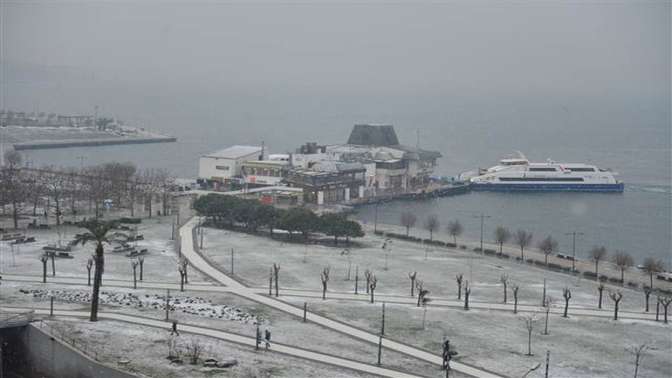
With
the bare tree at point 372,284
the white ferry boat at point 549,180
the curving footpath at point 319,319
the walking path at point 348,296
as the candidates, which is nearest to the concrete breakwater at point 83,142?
the white ferry boat at point 549,180

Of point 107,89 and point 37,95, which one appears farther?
point 107,89

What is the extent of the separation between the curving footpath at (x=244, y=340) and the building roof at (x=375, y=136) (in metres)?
37.1

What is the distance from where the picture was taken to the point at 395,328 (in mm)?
17641

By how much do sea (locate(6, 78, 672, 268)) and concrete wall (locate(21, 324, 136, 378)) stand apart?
2052 centimetres

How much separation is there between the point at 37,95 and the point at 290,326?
130 meters

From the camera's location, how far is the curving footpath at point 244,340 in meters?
14.7

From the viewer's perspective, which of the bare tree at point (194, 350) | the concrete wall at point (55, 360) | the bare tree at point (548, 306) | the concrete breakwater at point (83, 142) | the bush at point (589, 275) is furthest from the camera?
the concrete breakwater at point (83, 142)

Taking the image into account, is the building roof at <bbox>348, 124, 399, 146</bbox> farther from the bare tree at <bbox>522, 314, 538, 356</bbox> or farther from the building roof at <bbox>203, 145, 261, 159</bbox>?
the bare tree at <bbox>522, 314, 538, 356</bbox>

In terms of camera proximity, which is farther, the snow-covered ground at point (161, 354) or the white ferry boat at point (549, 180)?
the white ferry boat at point (549, 180)

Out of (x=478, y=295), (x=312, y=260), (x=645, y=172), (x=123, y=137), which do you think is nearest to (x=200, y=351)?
(x=478, y=295)

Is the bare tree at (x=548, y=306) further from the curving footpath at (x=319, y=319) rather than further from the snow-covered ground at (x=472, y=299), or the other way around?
the curving footpath at (x=319, y=319)

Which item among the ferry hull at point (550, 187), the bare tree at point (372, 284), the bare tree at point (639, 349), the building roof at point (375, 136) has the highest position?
the building roof at point (375, 136)

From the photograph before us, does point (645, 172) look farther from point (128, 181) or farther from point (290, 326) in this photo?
point (290, 326)

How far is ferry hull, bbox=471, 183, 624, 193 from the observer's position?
50812 mm
